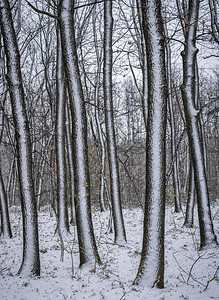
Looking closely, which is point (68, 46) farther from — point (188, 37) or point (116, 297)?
point (116, 297)

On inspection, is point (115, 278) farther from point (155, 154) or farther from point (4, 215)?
point (4, 215)

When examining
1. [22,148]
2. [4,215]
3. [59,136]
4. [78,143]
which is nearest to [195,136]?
[78,143]

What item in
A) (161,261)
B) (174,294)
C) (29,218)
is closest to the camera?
(174,294)

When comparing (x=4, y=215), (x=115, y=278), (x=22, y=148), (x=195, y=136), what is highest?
(x=195, y=136)

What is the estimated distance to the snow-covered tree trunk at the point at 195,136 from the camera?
19.0 ft

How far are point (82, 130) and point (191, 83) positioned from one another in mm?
3361

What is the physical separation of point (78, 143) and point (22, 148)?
121 cm

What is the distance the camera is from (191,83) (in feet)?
20.2

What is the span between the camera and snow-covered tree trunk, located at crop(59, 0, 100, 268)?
4938mm

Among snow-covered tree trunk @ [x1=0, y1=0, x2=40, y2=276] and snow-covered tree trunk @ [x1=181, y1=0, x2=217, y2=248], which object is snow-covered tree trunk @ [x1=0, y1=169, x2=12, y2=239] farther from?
snow-covered tree trunk @ [x1=181, y1=0, x2=217, y2=248]

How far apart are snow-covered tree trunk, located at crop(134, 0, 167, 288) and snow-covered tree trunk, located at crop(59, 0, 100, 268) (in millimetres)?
1445

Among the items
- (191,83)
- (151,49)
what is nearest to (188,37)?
(191,83)

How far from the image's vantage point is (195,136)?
20.0 feet

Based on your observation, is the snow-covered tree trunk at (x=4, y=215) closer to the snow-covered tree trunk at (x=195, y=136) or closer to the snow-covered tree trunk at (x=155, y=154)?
the snow-covered tree trunk at (x=155, y=154)
